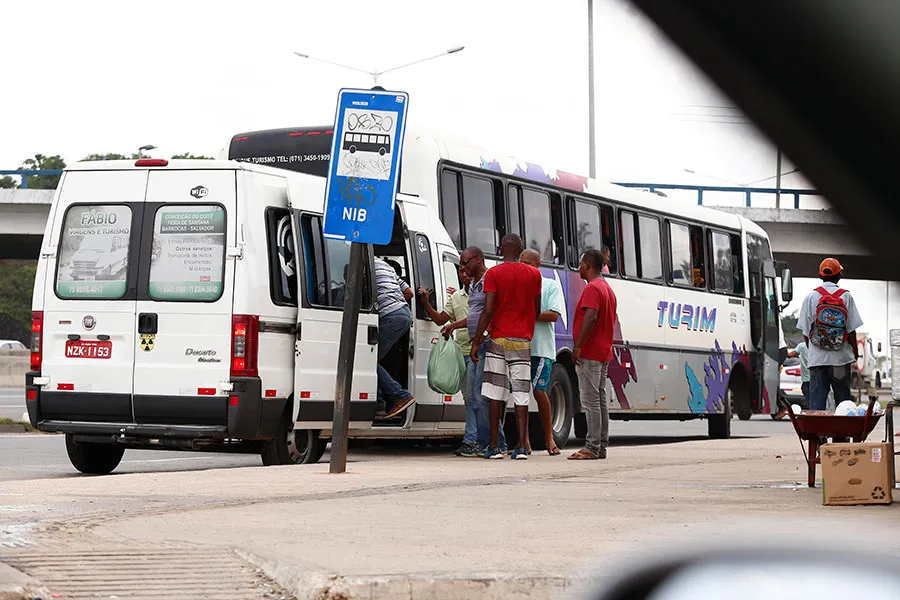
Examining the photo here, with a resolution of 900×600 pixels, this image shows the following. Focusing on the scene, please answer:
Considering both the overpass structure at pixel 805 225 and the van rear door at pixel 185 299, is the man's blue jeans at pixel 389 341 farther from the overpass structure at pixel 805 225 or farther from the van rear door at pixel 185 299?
the overpass structure at pixel 805 225

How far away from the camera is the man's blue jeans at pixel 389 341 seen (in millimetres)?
12586

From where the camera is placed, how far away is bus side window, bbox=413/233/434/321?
13.3 m

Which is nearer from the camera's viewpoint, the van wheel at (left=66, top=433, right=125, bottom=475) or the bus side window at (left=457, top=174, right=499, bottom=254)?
the van wheel at (left=66, top=433, right=125, bottom=475)

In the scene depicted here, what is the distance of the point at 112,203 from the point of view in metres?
11.4

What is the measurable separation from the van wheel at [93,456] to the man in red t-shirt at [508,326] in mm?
3270

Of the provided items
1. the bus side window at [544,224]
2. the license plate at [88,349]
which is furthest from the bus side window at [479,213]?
the license plate at [88,349]

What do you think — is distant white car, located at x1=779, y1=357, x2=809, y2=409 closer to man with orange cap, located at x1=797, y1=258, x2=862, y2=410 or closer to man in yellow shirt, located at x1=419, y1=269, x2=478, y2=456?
man in yellow shirt, located at x1=419, y1=269, x2=478, y2=456

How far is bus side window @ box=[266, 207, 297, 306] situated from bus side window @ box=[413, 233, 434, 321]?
1896 mm

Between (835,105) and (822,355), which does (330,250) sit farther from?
(835,105)

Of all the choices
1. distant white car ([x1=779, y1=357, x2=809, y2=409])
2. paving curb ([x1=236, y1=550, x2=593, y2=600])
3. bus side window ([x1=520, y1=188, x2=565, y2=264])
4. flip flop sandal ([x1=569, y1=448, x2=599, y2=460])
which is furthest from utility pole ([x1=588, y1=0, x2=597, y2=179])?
distant white car ([x1=779, y1=357, x2=809, y2=409])

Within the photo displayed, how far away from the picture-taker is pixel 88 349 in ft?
37.2

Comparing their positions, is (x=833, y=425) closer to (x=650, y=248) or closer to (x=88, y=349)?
(x=88, y=349)

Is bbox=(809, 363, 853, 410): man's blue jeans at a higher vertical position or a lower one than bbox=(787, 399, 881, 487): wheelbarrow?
higher

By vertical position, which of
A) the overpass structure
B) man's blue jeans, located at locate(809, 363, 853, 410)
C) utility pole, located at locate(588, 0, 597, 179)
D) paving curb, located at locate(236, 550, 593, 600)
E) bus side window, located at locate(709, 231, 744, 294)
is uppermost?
bus side window, located at locate(709, 231, 744, 294)
